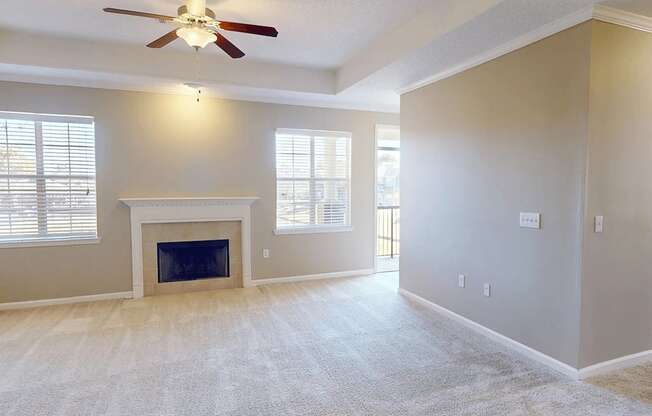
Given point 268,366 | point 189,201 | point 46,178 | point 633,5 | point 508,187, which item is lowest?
point 268,366

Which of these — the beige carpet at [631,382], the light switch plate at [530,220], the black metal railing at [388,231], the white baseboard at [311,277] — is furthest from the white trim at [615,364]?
the black metal railing at [388,231]

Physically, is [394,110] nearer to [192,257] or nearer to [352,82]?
[352,82]

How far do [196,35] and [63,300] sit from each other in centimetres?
352

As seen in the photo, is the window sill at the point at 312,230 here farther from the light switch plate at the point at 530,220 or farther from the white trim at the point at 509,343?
the light switch plate at the point at 530,220

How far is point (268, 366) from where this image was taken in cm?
279

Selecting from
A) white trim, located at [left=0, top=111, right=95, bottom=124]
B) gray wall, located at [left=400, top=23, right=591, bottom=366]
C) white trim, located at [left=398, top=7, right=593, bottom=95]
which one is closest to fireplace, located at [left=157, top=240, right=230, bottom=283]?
white trim, located at [left=0, top=111, right=95, bottom=124]

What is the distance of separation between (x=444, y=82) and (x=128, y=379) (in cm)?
373

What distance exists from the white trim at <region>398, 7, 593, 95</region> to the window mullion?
13.9ft

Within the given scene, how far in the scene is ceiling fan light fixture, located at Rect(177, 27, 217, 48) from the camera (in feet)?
8.31

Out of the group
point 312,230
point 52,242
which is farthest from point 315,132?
point 52,242

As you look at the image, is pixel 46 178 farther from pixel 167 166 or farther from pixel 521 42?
pixel 521 42

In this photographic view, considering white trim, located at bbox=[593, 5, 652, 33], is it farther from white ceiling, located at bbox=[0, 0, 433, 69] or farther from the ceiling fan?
the ceiling fan

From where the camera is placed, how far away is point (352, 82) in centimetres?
426

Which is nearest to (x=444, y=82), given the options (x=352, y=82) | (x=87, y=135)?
(x=352, y=82)
